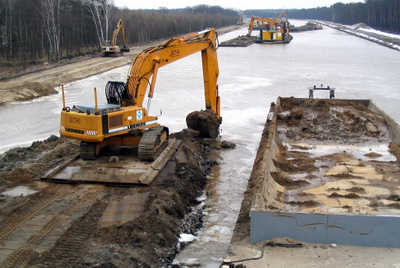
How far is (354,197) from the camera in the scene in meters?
8.80

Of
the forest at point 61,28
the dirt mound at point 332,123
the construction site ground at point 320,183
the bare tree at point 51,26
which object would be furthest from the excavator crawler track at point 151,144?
the bare tree at point 51,26

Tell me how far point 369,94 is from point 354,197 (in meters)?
15.9

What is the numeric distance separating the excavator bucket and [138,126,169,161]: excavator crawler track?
326cm

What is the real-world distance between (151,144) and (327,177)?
416 cm

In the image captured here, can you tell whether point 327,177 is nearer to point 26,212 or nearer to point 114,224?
point 114,224

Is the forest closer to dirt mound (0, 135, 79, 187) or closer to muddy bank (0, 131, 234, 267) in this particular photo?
dirt mound (0, 135, 79, 187)

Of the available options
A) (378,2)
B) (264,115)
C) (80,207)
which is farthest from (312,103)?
(378,2)

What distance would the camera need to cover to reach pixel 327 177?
1024 centimetres

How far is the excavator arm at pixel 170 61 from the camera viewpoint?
11.1 metres

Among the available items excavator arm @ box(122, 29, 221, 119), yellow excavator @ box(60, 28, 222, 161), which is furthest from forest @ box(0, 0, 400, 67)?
yellow excavator @ box(60, 28, 222, 161)

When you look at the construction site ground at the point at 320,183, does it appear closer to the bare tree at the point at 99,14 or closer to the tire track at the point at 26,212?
the tire track at the point at 26,212

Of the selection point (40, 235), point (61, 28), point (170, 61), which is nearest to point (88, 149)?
point (40, 235)

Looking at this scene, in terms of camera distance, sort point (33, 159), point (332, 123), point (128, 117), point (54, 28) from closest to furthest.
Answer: point (128, 117) → point (33, 159) → point (332, 123) → point (54, 28)

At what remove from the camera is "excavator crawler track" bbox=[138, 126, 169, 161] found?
10211 millimetres
